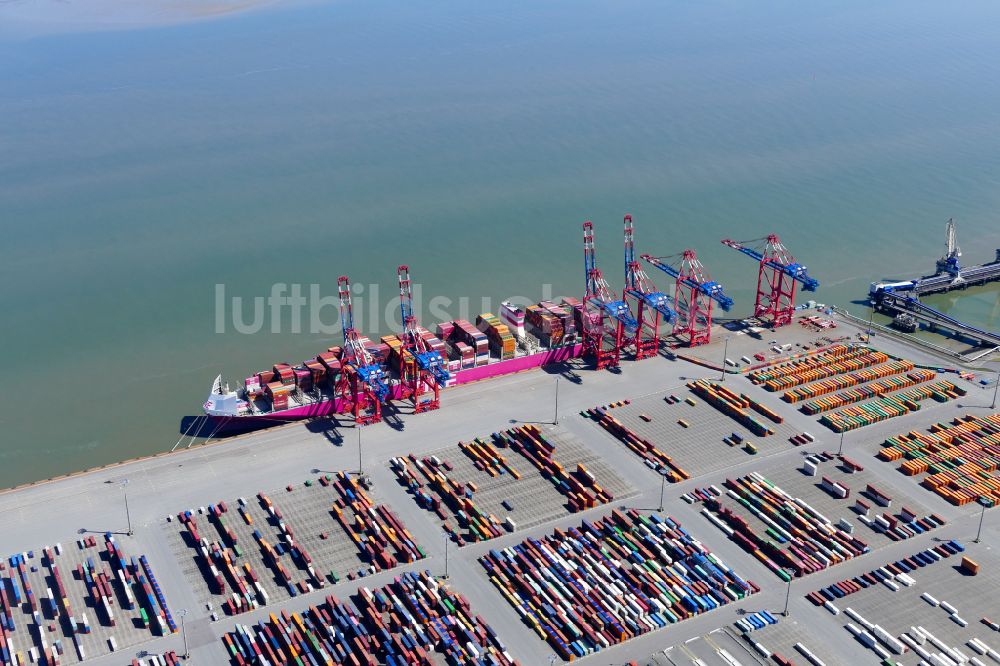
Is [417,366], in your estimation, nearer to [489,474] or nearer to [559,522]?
[489,474]

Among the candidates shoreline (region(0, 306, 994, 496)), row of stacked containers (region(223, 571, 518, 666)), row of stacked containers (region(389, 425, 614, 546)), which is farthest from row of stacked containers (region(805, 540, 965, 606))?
shoreline (region(0, 306, 994, 496))

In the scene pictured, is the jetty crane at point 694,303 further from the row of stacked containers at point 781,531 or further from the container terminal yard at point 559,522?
the row of stacked containers at point 781,531

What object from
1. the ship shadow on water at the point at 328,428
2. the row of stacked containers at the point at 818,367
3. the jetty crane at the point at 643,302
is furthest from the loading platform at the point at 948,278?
the ship shadow on water at the point at 328,428

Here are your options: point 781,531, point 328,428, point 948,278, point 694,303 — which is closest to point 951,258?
point 948,278

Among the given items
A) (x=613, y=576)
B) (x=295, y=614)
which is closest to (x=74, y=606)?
(x=295, y=614)

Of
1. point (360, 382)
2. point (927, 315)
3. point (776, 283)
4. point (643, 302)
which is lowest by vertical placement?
point (927, 315)

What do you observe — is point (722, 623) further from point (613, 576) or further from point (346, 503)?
point (346, 503)

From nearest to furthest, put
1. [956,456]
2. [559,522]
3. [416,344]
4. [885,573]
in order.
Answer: [885,573] → [559,522] → [956,456] → [416,344]

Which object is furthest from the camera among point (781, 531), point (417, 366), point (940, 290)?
point (940, 290)
